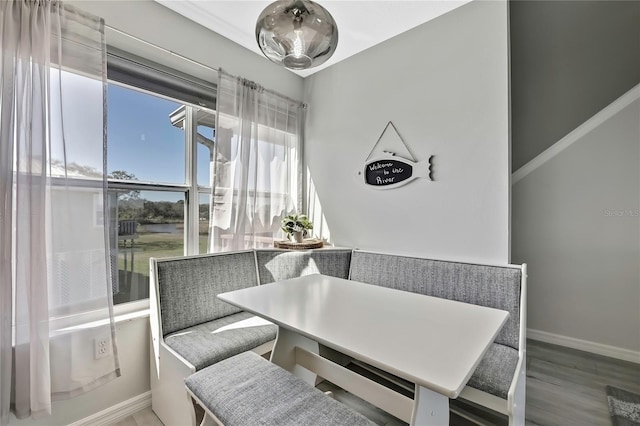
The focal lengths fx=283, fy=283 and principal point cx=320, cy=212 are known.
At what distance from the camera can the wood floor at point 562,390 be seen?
5.47 ft

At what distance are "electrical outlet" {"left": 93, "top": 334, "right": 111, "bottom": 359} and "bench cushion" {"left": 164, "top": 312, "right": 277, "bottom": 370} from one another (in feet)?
1.00

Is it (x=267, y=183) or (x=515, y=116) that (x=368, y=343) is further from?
(x=515, y=116)

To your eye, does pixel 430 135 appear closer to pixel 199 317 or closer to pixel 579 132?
pixel 579 132

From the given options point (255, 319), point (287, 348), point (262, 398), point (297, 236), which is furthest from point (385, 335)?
point (297, 236)

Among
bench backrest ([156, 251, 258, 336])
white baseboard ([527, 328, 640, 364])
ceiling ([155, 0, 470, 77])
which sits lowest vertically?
white baseboard ([527, 328, 640, 364])

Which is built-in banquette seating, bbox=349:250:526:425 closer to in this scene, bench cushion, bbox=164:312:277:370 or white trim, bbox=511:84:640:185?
bench cushion, bbox=164:312:277:370

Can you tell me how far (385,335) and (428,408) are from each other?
292 millimetres

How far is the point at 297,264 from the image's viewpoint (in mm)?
2252

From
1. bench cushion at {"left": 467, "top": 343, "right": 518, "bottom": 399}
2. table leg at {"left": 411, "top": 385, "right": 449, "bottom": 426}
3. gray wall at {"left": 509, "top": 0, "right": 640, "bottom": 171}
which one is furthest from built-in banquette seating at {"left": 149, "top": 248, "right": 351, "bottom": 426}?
gray wall at {"left": 509, "top": 0, "right": 640, "bottom": 171}

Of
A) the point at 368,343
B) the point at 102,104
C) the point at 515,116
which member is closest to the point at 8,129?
the point at 102,104

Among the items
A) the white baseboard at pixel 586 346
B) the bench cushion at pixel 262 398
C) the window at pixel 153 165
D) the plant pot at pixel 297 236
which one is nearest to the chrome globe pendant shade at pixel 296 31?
the window at pixel 153 165

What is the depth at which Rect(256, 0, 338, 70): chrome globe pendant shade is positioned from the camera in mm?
1130

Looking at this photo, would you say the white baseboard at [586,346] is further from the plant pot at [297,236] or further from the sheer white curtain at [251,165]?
the sheer white curtain at [251,165]

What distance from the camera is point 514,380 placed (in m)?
1.28
